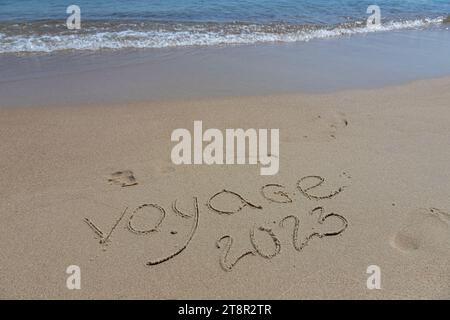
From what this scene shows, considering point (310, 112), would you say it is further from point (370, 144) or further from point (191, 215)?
point (191, 215)

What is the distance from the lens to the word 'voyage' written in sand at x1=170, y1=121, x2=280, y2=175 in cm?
348

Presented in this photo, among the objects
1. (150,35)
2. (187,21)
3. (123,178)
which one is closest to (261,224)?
(123,178)

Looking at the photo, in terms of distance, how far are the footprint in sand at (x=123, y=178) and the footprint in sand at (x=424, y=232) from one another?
6.51ft

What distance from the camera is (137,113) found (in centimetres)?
434

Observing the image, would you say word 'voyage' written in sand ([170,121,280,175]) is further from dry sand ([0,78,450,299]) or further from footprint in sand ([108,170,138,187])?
footprint in sand ([108,170,138,187])

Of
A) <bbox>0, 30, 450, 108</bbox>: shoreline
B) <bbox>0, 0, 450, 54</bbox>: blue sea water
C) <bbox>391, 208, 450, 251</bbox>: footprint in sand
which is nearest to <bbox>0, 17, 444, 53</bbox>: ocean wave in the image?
<bbox>0, 0, 450, 54</bbox>: blue sea water

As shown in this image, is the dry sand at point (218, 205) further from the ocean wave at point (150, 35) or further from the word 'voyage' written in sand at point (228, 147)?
the ocean wave at point (150, 35)

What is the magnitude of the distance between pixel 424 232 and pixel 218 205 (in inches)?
56.9

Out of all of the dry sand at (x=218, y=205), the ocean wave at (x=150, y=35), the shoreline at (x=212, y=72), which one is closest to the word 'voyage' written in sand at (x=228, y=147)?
the dry sand at (x=218, y=205)

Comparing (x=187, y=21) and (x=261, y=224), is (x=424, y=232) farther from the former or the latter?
(x=187, y=21)

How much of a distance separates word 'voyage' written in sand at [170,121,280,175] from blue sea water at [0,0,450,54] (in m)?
3.68
